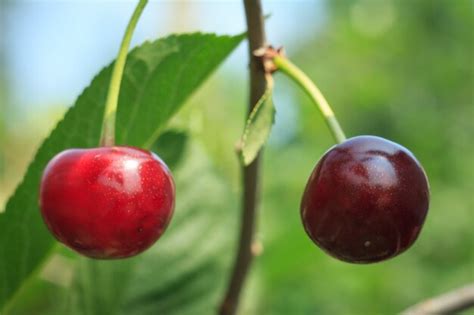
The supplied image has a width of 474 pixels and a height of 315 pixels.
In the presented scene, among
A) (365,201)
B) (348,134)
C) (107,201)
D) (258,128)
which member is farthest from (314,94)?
(348,134)

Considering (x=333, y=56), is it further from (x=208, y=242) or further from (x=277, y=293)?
(x=208, y=242)

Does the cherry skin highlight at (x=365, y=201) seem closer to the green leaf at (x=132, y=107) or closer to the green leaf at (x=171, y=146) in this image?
the green leaf at (x=132, y=107)

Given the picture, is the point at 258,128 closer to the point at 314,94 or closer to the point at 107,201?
the point at 314,94

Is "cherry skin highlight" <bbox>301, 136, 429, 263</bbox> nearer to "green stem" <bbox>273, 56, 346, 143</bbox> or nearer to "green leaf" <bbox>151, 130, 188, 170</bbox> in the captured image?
"green stem" <bbox>273, 56, 346, 143</bbox>

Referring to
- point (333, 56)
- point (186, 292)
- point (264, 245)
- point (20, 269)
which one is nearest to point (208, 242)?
point (186, 292)

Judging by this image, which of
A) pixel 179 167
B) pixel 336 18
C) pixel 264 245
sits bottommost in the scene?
pixel 336 18

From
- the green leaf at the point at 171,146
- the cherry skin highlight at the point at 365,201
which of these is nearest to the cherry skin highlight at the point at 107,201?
the cherry skin highlight at the point at 365,201
